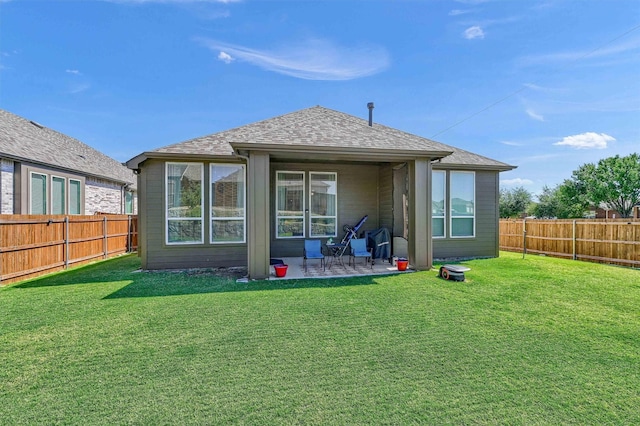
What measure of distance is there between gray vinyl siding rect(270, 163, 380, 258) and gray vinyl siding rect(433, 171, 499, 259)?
120 inches

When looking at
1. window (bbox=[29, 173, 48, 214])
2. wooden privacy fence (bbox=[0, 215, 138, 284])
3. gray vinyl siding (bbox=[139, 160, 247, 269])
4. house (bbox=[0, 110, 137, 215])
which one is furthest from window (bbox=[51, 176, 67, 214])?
gray vinyl siding (bbox=[139, 160, 247, 269])

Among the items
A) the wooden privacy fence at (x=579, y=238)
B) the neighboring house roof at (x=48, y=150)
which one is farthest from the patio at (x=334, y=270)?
the neighboring house roof at (x=48, y=150)

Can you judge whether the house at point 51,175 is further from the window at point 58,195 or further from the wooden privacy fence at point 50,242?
the wooden privacy fence at point 50,242

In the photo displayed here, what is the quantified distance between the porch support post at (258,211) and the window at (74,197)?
8730 millimetres

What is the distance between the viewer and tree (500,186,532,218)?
112 ft

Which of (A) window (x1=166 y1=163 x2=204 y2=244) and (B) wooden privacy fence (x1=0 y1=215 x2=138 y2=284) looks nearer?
(B) wooden privacy fence (x1=0 y1=215 x2=138 y2=284)

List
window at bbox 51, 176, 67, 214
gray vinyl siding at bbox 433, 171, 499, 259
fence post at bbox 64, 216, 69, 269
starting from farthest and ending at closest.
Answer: window at bbox 51, 176, 67, 214, gray vinyl siding at bbox 433, 171, 499, 259, fence post at bbox 64, 216, 69, 269

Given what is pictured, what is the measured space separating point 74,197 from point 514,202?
1527 inches

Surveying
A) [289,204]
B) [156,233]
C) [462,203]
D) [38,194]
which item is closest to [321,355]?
[156,233]

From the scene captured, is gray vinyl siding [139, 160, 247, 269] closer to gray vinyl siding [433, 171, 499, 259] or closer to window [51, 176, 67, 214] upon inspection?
window [51, 176, 67, 214]

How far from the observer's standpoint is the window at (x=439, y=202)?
9.47 meters

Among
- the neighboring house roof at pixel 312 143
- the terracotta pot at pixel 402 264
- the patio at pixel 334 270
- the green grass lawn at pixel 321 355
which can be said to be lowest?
the green grass lawn at pixel 321 355

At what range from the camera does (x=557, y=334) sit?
Result: 3682 millimetres

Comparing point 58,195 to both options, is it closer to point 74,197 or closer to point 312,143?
point 74,197
